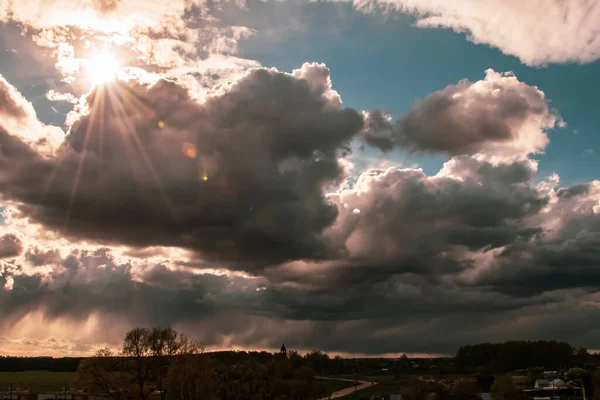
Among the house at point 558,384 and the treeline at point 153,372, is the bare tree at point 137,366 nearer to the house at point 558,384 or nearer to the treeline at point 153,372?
the treeline at point 153,372

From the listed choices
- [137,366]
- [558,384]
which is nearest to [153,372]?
[137,366]

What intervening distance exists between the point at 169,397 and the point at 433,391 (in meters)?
75.6

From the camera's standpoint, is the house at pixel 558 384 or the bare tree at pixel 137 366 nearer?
the bare tree at pixel 137 366

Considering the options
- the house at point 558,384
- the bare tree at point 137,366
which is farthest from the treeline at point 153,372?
the house at point 558,384

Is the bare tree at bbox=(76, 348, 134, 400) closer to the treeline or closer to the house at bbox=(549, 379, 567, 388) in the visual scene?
the treeline

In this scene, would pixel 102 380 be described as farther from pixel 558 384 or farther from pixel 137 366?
pixel 558 384

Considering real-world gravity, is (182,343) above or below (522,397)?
above

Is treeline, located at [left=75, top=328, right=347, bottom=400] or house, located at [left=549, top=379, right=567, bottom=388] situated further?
house, located at [left=549, top=379, right=567, bottom=388]

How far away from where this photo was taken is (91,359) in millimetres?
104875

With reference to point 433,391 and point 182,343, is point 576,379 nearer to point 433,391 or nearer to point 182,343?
point 433,391

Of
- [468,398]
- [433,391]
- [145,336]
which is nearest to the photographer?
[145,336]

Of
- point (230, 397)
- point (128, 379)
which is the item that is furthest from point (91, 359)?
point (230, 397)

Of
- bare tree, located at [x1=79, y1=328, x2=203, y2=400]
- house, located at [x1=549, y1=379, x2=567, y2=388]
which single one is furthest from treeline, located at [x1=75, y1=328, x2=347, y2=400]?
house, located at [x1=549, y1=379, x2=567, y2=388]

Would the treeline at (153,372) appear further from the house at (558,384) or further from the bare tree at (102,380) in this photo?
the house at (558,384)
